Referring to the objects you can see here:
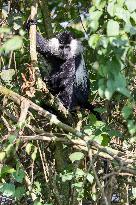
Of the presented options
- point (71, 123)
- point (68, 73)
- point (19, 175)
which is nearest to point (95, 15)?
point (19, 175)

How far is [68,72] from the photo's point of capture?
2.67 meters

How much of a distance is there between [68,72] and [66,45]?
178 millimetres

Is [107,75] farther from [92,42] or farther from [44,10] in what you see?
[44,10]

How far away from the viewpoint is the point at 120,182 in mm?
2111

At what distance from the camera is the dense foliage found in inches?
49.0

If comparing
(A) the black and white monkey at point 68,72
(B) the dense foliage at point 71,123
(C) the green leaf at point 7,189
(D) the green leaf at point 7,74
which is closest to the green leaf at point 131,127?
(B) the dense foliage at point 71,123

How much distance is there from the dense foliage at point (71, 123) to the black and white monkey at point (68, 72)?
0.23 feet

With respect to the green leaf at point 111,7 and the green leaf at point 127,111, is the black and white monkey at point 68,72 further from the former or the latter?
the green leaf at point 111,7

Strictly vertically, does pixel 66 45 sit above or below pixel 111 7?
above

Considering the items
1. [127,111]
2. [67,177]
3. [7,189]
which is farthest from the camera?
[67,177]

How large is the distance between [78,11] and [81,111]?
2.22 feet

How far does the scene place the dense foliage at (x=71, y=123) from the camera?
124 cm

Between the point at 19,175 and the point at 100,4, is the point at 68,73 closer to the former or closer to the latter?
the point at 19,175

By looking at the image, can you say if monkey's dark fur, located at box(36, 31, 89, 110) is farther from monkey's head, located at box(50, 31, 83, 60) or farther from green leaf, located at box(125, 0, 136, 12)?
green leaf, located at box(125, 0, 136, 12)
